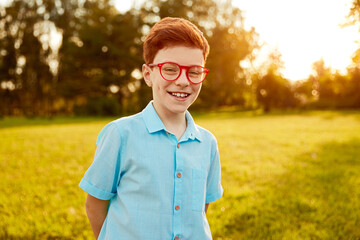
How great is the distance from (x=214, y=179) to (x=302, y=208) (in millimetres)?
2489

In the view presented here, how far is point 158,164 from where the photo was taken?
148 cm

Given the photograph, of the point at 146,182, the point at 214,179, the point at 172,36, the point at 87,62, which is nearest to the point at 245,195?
the point at 214,179

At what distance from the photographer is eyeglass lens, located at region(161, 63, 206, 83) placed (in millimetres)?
1492

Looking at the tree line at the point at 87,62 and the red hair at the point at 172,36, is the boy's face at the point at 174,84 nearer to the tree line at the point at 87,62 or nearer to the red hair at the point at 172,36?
the red hair at the point at 172,36

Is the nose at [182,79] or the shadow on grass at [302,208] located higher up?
the nose at [182,79]

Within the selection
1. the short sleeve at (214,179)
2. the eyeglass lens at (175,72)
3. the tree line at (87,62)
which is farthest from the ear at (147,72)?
the tree line at (87,62)

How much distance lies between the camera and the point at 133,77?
31.8 meters

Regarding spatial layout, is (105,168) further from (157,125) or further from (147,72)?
(147,72)

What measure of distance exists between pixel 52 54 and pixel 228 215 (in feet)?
102

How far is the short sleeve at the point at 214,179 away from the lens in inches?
71.7

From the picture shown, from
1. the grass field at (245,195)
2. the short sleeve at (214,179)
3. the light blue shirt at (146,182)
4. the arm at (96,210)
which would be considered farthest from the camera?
the grass field at (245,195)

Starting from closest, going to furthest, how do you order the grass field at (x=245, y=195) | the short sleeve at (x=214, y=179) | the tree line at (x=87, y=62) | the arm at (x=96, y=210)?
the arm at (x=96, y=210)
the short sleeve at (x=214, y=179)
the grass field at (x=245, y=195)
the tree line at (x=87, y=62)

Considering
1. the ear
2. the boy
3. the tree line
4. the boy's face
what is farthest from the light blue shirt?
the tree line

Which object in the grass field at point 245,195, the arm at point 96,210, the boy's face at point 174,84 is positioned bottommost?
the grass field at point 245,195
